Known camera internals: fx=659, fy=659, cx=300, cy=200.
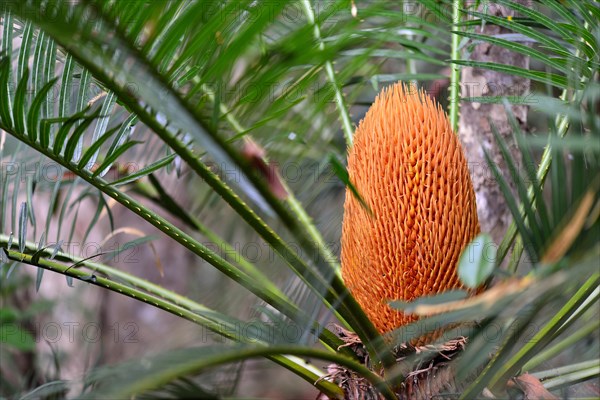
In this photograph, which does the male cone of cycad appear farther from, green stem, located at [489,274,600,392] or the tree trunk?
the tree trunk

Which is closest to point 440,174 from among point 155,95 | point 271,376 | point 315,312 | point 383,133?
point 383,133

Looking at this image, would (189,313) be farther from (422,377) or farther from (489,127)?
(489,127)

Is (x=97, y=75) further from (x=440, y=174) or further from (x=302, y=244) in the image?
(x=440, y=174)

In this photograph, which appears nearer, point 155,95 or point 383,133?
point 155,95

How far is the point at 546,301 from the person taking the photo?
0.56m

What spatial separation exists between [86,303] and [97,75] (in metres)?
2.28

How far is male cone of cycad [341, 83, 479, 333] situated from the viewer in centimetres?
88

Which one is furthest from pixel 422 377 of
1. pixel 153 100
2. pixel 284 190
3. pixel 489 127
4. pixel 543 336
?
pixel 489 127

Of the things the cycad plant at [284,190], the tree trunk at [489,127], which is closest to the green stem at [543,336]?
the cycad plant at [284,190]

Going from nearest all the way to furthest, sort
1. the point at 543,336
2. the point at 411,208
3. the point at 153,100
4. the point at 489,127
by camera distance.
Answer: the point at 153,100 < the point at 543,336 < the point at 411,208 < the point at 489,127

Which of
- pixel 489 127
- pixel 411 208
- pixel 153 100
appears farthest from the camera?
pixel 489 127

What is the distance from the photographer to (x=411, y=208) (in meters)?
0.88

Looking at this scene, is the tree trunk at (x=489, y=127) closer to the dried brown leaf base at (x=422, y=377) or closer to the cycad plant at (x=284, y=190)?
the cycad plant at (x=284, y=190)

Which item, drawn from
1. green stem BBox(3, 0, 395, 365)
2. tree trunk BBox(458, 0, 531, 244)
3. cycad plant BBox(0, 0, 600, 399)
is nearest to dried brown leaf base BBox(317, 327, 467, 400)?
cycad plant BBox(0, 0, 600, 399)
